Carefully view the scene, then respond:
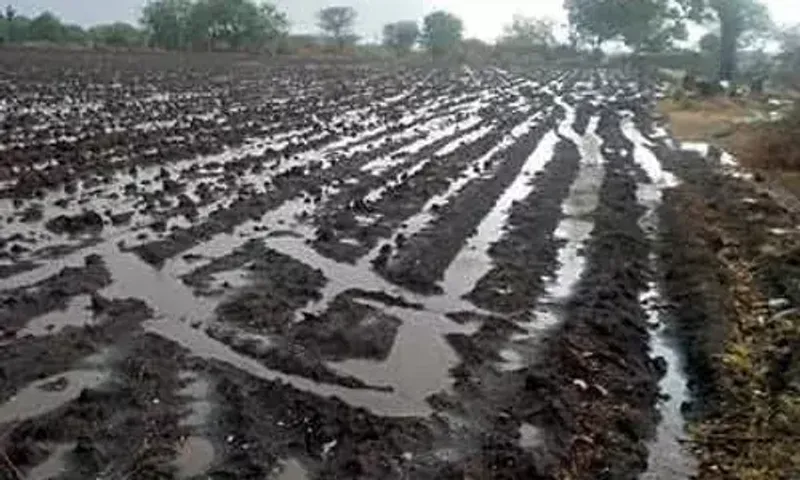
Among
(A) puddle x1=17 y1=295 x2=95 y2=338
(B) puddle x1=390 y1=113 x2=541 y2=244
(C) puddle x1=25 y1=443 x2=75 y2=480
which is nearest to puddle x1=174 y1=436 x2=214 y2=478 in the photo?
(C) puddle x1=25 y1=443 x2=75 y2=480

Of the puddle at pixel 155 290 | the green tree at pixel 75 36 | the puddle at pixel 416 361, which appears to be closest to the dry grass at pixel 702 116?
the puddle at pixel 416 361

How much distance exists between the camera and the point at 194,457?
6621 millimetres

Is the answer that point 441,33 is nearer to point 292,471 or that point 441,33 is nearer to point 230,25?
point 230,25

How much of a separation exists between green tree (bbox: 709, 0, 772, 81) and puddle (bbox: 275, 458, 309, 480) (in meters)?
48.6

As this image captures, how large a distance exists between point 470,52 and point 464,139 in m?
65.0

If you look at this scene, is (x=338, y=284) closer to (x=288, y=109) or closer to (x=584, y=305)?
(x=584, y=305)

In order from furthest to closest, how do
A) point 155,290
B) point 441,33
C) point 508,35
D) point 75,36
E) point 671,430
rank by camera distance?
point 508,35 → point 441,33 → point 75,36 → point 155,290 → point 671,430

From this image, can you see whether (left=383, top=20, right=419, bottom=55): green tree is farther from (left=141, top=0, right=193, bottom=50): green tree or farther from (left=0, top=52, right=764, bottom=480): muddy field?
(left=0, top=52, right=764, bottom=480): muddy field

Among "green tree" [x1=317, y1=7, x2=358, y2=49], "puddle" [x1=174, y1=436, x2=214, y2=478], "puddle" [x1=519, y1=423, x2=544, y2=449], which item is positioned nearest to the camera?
"puddle" [x1=174, y1=436, x2=214, y2=478]

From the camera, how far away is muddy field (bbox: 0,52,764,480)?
22.9ft

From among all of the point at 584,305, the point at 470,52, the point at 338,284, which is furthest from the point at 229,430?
the point at 470,52

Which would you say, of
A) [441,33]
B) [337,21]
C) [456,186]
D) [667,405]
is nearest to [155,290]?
[667,405]

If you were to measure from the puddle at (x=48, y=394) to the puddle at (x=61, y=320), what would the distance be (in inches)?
40.4

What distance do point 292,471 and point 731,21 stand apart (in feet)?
165
